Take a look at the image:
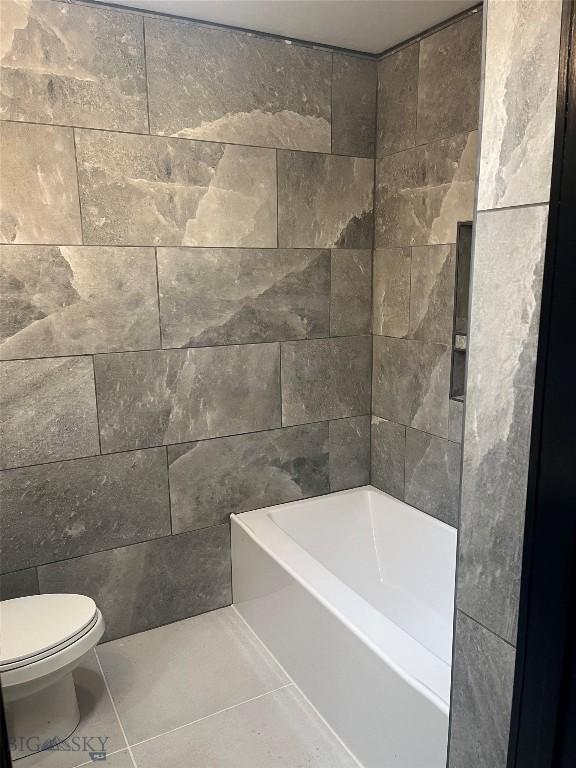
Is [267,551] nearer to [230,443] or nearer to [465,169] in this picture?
[230,443]

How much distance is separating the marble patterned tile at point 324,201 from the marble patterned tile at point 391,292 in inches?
5.7

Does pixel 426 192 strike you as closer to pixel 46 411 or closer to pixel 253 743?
pixel 46 411

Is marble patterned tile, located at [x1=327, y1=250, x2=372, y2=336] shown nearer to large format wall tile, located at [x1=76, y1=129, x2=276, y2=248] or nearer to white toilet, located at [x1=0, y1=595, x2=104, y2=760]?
large format wall tile, located at [x1=76, y1=129, x2=276, y2=248]

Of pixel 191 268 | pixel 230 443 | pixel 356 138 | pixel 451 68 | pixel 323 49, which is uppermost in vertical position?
pixel 323 49

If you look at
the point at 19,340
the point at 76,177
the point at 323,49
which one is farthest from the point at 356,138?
the point at 19,340

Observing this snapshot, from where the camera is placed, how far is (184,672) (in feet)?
7.95

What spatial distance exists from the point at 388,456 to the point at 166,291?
1390 mm

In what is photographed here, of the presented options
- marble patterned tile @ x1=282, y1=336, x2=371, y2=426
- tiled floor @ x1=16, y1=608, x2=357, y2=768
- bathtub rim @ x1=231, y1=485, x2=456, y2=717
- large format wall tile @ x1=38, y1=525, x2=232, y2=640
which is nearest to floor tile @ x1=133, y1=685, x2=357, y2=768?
tiled floor @ x1=16, y1=608, x2=357, y2=768

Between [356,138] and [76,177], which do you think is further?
[356,138]

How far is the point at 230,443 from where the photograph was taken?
271cm

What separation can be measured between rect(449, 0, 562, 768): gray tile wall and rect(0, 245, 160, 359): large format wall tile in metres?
1.63

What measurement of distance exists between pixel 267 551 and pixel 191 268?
4.06 feet

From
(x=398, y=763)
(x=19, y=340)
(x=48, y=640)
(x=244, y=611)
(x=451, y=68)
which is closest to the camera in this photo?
(x=398, y=763)

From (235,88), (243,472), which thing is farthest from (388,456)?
(235,88)
